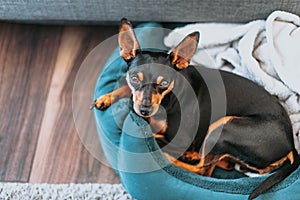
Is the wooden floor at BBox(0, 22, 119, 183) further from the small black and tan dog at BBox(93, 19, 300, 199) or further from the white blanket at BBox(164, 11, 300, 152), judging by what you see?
the white blanket at BBox(164, 11, 300, 152)

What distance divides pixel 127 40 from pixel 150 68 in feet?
0.37

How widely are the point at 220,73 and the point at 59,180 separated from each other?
64cm

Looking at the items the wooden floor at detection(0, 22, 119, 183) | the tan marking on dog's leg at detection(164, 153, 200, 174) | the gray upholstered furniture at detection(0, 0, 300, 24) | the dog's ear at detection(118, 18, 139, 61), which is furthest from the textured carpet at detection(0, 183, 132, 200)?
the gray upholstered furniture at detection(0, 0, 300, 24)

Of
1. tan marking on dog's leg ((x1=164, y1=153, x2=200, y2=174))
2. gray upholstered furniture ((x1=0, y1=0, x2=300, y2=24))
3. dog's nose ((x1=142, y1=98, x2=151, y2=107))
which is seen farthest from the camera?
gray upholstered furniture ((x1=0, y1=0, x2=300, y2=24))

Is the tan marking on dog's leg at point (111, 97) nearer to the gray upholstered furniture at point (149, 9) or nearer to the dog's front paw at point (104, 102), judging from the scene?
the dog's front paw at point (104, 102)

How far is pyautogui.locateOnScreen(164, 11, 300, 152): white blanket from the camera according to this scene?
1.96 meters

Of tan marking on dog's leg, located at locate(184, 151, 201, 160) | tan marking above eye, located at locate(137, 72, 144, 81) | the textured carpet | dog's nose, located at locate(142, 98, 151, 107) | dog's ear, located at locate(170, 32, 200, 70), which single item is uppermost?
dog's ear, located at locate(170, 32, 200, 70)

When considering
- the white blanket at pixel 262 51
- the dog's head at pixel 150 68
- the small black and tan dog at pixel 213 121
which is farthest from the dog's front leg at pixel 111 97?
the white blanket at pixel 262 51

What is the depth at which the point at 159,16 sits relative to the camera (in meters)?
2.11

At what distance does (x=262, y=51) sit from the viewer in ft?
6.70

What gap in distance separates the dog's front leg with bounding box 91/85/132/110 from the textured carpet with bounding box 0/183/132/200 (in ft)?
0.88

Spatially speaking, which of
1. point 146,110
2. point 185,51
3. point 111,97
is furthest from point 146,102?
point 111,97

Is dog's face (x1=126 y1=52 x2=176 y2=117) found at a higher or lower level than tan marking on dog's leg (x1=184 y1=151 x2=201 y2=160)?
higher

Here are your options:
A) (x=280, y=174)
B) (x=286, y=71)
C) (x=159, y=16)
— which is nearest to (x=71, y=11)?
(x=159, y=16)
